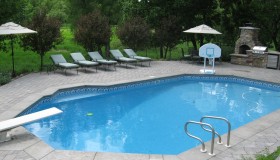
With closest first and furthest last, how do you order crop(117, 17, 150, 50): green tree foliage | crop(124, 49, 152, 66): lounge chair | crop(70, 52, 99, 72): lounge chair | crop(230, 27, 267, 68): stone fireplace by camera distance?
1. crop(70, 52, 99, 72): lounge chair
2. crop(124, 49, 152, 66): lounge chair
3. crop(230, 27, 267, 68): stone fireplace
4. crop(117, 17, 150, 50): green tree foliage

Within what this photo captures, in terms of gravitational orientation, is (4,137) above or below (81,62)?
below

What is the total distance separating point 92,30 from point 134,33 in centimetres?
263

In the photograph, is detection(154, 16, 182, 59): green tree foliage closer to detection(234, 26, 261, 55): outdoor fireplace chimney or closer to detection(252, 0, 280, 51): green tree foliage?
detection(234, 26, 261, 55): outdoor fireplace chimney

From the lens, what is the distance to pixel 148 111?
34.7 ft

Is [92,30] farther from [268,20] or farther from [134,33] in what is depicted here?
[268,20]

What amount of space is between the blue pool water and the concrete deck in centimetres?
51

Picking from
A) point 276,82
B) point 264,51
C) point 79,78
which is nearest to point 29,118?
point 79,78

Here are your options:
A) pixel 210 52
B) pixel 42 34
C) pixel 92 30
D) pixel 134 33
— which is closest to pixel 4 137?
pixel 42 34

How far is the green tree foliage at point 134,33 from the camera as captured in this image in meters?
17.9

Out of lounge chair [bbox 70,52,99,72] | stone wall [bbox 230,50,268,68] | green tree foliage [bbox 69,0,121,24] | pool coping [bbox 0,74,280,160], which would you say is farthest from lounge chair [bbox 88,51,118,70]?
stone wall [bbox 230,50,268,68]

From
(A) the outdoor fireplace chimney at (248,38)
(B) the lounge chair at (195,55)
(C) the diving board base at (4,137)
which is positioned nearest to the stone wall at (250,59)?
(A) the outdoor fireplace chimney at (248,38)

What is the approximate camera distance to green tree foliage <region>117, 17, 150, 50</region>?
58.8ft

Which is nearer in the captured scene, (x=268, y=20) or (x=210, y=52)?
(x=210, y=52)

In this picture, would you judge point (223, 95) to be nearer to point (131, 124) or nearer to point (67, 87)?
point (131, 124)
